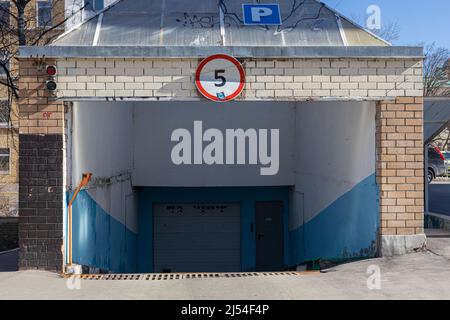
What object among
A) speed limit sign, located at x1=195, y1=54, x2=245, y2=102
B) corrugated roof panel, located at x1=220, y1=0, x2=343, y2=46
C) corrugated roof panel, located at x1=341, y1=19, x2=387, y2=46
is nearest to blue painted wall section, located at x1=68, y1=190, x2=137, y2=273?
speed limit sign, located at x1=195, y1=54, x2=245, y2=102

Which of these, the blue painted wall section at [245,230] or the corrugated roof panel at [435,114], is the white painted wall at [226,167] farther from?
the corrugated roof panel at [435,114]

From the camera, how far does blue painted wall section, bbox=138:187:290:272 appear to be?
16.8 meters

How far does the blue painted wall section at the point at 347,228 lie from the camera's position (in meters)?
9.08

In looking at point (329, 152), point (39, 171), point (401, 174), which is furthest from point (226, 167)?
point (39, 171)

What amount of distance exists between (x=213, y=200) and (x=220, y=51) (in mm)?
9060

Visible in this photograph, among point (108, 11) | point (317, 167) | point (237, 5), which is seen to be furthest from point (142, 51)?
point (317, 167)

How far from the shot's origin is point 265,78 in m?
8.52

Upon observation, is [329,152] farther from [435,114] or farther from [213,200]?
[213,200]

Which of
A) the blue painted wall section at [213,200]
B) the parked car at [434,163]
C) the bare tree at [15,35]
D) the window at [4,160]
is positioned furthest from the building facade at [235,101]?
the window at [4,160]

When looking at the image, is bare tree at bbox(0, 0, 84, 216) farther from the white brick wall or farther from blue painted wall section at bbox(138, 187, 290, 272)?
blue painted wall section at bbox(138, 187, 290, 272)

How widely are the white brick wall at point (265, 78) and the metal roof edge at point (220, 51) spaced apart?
10cm

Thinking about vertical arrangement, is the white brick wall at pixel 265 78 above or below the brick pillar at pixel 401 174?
above

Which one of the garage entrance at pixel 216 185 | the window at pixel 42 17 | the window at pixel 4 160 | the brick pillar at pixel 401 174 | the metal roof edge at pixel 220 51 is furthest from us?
the window at pixel 4 160
